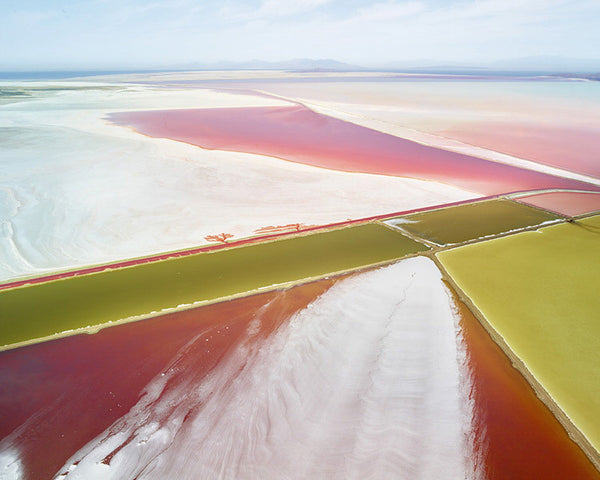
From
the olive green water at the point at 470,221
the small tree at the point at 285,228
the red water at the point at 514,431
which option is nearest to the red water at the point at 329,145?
the olive green water at the point at 470,221

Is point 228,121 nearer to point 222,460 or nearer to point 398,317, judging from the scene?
point 398,317

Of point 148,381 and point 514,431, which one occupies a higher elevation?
point 148,381

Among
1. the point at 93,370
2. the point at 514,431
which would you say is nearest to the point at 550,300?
the point at 514,431

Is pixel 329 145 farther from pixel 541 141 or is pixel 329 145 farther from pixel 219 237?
pixel 541 141

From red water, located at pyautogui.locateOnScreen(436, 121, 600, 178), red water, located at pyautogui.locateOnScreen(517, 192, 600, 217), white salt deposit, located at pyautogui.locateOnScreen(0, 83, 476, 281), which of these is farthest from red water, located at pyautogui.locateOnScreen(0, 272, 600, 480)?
red water, located at pyautogui.locateOnScreen(436, 121, 600, 178)

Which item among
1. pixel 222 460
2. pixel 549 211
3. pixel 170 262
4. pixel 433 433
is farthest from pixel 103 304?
pixel 549 211

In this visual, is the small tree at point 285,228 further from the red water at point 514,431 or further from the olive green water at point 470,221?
the red water at point 514,431

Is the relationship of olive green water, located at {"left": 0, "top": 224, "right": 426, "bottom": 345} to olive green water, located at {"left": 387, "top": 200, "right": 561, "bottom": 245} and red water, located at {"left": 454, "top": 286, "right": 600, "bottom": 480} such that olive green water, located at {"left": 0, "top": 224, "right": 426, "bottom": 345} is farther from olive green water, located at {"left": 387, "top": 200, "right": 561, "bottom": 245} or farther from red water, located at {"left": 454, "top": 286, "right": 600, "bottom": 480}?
red water, located at {"left": 454, "top": 286, "right": 600, "bottom": 480}
